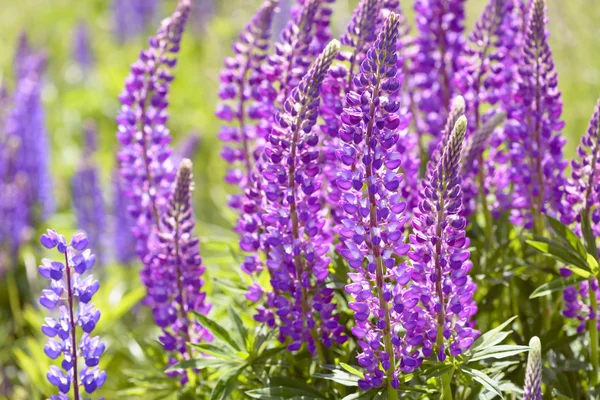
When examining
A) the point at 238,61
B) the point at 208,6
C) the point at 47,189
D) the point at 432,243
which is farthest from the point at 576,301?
the point at 208,6

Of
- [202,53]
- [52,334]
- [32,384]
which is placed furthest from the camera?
[202,53]

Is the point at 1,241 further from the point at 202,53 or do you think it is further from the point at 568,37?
the point at 202,53

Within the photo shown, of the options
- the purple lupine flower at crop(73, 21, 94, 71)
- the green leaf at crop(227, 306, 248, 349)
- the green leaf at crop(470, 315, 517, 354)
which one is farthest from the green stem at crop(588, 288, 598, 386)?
the purple lupine flower at crop(73, 21, 94, 71)

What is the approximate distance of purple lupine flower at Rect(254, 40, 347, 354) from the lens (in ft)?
6.68

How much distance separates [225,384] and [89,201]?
2988 mm

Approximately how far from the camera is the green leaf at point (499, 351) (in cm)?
198

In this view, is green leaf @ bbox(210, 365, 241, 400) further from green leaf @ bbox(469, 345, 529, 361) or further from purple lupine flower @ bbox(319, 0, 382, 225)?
green leaf @ bbox(469, 345, 529, 361)

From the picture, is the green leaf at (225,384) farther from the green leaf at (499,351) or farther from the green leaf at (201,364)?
the green leaf at (499,351)

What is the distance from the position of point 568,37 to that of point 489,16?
7.72 feet

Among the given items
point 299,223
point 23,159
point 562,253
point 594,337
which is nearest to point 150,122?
point 299,223

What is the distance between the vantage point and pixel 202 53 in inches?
376

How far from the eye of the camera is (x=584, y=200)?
245 centimetres

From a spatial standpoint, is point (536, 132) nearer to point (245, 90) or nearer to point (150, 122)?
point (245, 90)

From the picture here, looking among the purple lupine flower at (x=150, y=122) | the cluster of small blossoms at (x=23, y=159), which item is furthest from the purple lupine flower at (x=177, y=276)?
the cluster of small blossoms at (x=23, y=159)
